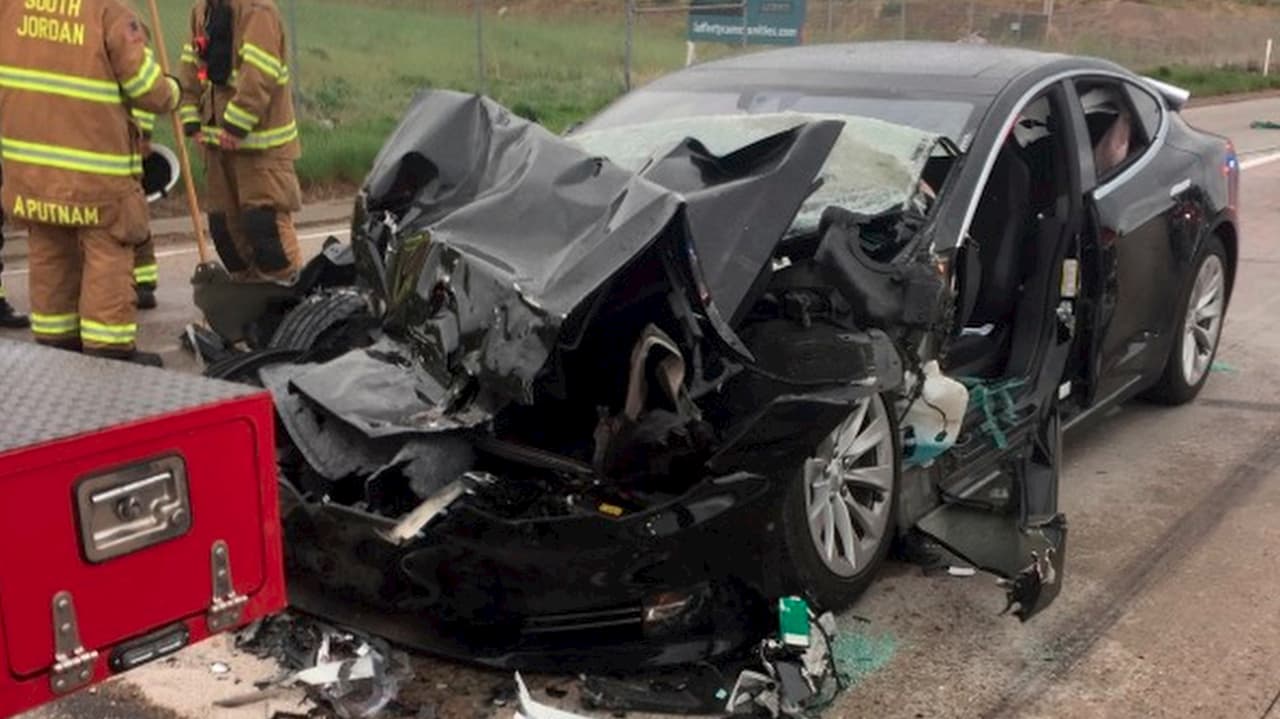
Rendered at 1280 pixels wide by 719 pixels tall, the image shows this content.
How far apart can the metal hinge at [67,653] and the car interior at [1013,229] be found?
10.5 ft

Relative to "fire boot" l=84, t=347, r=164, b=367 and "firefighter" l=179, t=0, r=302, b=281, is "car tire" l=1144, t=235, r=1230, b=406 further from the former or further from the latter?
"firefighter" l=179, t=0, r=302, b=281

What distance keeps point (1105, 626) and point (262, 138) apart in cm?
514

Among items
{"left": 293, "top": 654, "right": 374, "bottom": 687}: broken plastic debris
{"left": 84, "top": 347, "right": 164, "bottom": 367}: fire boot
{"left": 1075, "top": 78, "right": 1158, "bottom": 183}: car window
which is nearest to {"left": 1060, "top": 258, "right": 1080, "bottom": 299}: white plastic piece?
{"left": 1075, "top": 78, "right": 1158, "bottom": 183}: car window

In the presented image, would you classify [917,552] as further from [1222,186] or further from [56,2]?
[56,2]

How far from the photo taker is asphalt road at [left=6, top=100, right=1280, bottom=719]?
322 centimetres

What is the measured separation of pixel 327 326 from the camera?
4066 millimetres

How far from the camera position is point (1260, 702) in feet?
10.7

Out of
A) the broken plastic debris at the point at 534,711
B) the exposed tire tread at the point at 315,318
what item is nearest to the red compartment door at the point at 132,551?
the broken plastic debris at the point at 534,711

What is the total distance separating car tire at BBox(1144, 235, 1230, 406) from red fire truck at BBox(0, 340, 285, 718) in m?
4.32

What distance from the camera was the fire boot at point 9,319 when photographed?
7.03 m

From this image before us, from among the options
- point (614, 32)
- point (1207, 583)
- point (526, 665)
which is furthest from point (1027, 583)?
point (614, 32)

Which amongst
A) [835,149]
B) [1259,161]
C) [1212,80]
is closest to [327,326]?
[835,149]

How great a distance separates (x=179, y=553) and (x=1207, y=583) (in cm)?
315

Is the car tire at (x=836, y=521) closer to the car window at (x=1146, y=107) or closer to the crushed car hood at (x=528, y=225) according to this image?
the crushed car hood at (x=528, y=225)
